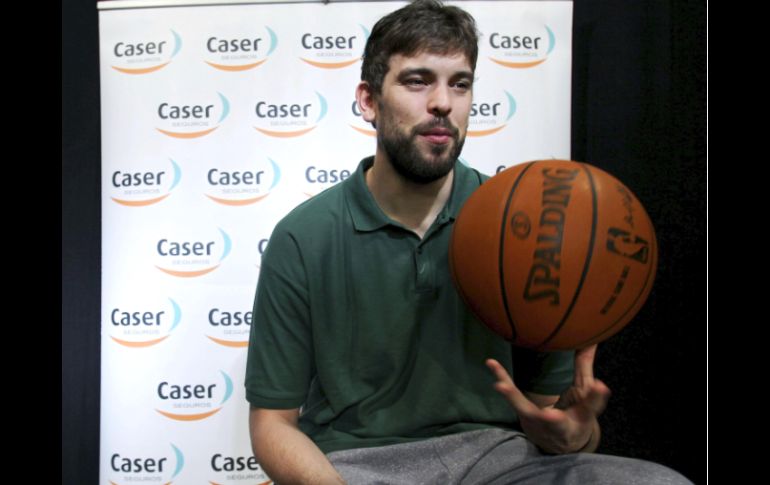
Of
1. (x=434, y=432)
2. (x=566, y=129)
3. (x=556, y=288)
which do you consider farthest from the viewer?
(x=566, y=129)

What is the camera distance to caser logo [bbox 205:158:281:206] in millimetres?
2178

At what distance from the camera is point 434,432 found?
140cm

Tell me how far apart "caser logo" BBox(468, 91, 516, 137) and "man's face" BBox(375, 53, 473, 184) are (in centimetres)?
73

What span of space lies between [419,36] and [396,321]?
2.06 feet

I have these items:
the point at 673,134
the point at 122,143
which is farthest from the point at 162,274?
the point at 673,134

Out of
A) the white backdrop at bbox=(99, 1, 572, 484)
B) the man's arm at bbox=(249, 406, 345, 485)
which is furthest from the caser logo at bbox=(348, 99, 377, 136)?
the man's arm at bbox=(249, 406, 345, 485)

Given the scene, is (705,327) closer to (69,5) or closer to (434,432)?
(434,432)

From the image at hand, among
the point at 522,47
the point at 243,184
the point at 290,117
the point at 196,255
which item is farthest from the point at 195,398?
the point at 522,47

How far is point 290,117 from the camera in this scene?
2182 millimetres

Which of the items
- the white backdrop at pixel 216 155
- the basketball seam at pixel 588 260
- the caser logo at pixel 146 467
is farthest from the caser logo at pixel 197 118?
the basketball seam at pixel 588 260

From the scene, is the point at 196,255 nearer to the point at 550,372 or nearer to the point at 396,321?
the point at 396,321

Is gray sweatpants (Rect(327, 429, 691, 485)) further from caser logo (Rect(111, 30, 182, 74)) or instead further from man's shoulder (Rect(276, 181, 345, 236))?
caser logo (Rect(111, 30, 182, 74))

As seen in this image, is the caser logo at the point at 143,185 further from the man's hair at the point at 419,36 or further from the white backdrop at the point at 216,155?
the man's hair at the point at 419,36

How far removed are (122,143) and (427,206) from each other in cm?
126
